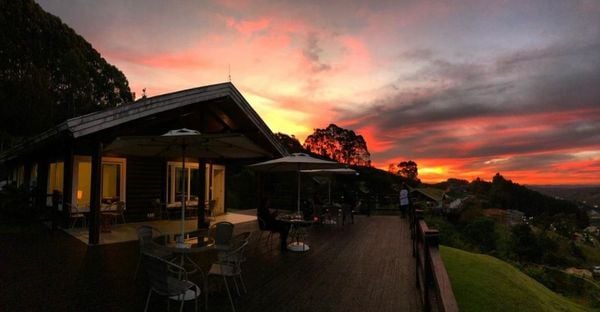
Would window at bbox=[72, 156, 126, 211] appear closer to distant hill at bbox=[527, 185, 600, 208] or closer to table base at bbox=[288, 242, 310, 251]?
table base at bbox=[288, 242, 310, 251]

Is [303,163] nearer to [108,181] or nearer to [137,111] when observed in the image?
[137,111]

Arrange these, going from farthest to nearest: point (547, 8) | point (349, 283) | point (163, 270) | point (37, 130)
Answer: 1. point (37, 130)
2. point (547, 8)
3. point (349, 283)
4. point (163, 270)

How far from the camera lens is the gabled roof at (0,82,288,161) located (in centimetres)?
639

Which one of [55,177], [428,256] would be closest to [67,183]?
[55,177]

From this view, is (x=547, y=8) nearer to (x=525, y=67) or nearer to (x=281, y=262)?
(x=525, y=67)

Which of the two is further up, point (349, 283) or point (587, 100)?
point (587, 100)

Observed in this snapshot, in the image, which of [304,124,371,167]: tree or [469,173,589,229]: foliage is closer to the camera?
[469,173,589,229]: foliage

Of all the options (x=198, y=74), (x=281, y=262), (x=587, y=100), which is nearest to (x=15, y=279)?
(x=281, y=262)

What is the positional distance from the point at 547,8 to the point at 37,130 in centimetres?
2321

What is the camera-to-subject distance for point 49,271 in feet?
17.0

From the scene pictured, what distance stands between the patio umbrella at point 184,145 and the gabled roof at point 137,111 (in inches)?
39.5

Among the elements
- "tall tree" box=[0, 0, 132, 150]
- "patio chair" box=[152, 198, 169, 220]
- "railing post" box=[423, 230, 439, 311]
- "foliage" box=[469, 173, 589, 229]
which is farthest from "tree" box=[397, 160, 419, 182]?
"railing post" box=[423, 230, 439, 311]

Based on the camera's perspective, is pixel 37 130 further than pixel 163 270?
Yes

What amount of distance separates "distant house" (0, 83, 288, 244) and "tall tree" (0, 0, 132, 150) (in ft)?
16.2
